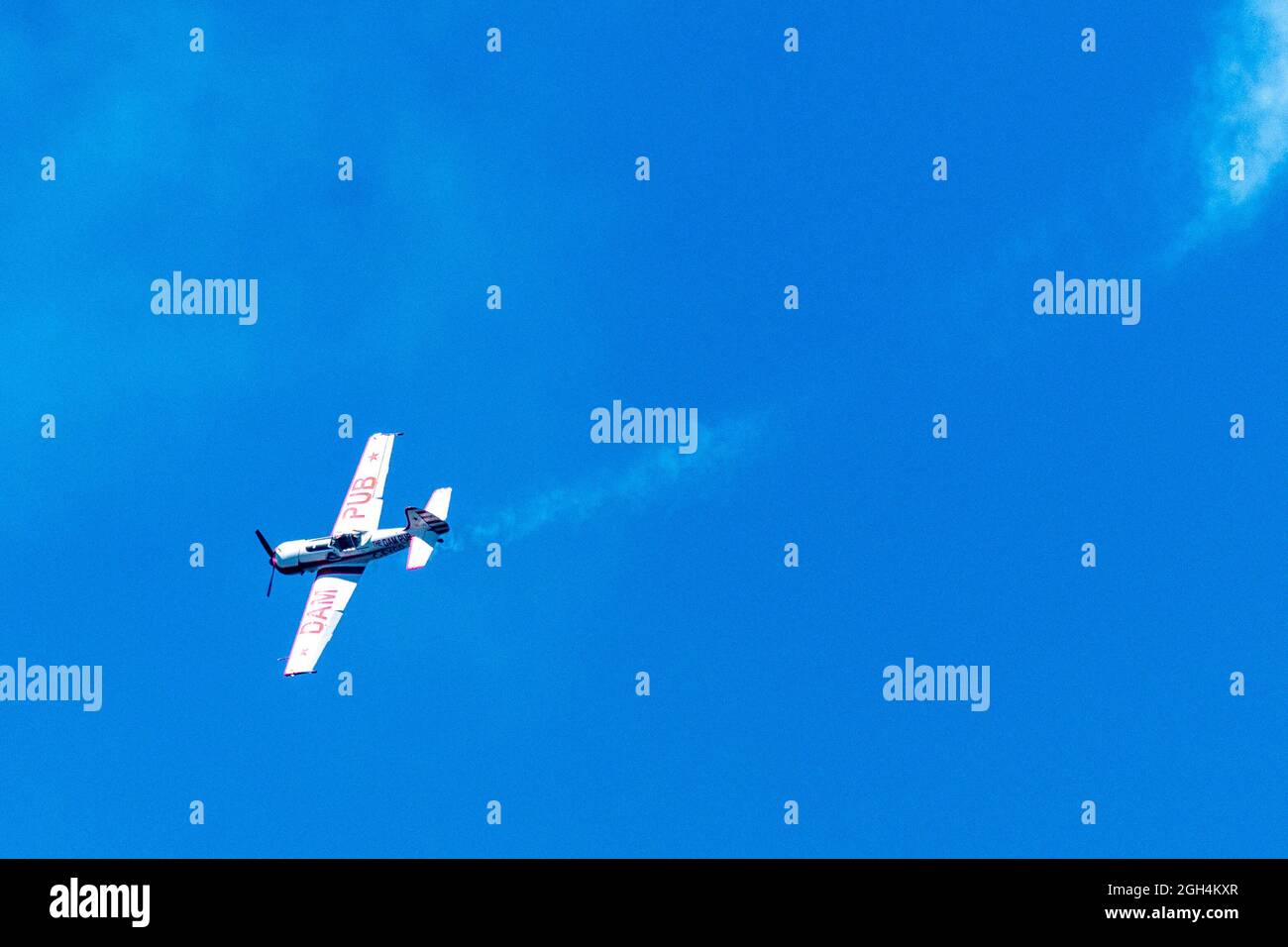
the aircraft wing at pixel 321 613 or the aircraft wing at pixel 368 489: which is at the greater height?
the aircraft wing at pixel 368 489

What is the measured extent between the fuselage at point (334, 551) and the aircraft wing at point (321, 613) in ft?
2.10

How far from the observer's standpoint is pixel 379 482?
12675 centimetres

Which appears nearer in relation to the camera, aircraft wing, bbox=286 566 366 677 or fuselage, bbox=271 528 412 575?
aircraft wing, bbox=286 566 366 677

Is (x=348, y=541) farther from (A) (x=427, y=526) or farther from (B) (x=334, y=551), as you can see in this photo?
(A) (x=427, y=526)

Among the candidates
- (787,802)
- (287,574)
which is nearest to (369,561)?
(287,574)

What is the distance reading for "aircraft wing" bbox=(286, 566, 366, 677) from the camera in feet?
385

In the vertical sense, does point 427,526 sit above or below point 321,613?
above

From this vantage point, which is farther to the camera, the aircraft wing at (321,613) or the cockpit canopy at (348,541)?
the cockpit canopy at (348,541)

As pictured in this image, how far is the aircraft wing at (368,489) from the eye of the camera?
124500mm

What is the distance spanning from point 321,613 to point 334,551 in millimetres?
5119

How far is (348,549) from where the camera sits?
12294 cm

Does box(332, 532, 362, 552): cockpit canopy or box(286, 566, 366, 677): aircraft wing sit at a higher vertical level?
box(332, 532, 362, 552): cockpit canopy

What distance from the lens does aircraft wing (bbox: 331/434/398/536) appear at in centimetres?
12450
